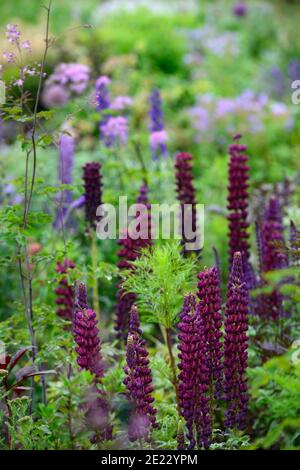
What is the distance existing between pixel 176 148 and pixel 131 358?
6.06m

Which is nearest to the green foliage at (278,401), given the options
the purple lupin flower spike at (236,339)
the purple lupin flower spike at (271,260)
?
the purple lupin flower spike at (236,339)

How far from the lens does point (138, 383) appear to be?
234cm

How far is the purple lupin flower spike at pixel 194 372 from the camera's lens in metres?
2.30

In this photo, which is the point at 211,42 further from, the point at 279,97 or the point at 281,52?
the point at 279,97

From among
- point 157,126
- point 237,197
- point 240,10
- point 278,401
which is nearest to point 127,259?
point 237,197

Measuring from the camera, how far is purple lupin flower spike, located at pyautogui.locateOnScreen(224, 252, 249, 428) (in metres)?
2.38

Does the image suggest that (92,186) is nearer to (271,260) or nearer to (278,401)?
(271,260)

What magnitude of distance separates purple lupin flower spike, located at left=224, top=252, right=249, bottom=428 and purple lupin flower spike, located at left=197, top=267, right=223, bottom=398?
0.10ft

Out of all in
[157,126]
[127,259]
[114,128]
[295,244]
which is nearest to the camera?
[295,244]

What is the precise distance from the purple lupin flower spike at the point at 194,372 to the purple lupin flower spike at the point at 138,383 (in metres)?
0.12

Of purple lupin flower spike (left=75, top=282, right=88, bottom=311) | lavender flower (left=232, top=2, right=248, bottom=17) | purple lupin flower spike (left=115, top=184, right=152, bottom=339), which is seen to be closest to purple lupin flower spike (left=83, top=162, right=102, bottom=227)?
purple lupin flower spike (left=115, top=184, right=152, bottom=339)

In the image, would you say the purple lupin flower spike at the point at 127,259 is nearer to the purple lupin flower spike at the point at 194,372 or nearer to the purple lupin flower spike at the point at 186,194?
the purple lupin flower spike at the point at 186,194

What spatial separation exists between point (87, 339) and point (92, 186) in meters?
1.13

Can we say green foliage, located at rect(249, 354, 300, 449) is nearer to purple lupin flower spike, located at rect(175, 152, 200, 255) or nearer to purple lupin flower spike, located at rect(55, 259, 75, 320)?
purple lupin flower spike, located at rect(175, 152, 200, 255)
